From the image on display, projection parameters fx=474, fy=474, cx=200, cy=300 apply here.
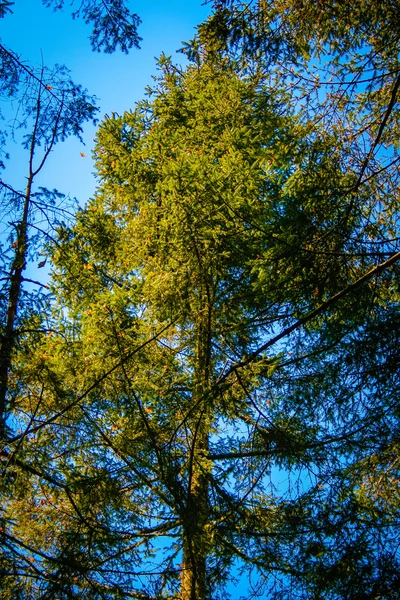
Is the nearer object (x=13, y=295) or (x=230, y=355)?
(x=13, y=295)

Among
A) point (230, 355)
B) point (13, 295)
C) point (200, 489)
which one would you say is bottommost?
point (200, 489)

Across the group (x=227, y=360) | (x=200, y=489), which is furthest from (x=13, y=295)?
(x=200, y=489)

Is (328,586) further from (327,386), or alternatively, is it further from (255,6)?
(255,6)

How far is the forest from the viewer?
4047 millimetres

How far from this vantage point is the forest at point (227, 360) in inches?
159

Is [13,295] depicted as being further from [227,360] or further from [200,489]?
[200,489]

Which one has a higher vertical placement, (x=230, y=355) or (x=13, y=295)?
(x=230, y=355)

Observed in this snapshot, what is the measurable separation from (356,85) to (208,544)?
477 centimetres

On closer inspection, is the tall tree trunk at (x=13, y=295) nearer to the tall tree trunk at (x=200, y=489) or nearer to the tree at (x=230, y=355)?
the tree at (x=230, y=355)

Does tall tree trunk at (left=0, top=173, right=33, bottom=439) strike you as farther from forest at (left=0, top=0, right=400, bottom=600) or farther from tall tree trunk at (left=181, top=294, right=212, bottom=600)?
tall tree trunk at (left=181, top=294, right=212, bottom=600)

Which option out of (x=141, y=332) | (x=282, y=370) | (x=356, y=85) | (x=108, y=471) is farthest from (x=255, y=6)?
(x=108, y=471)

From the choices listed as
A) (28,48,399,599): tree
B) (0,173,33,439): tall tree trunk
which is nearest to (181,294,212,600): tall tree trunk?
(28,48,399,599): tree

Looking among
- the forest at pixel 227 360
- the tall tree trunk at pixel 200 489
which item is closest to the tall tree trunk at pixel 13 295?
the forest at pixel 227 360

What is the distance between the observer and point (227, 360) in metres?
3.91
